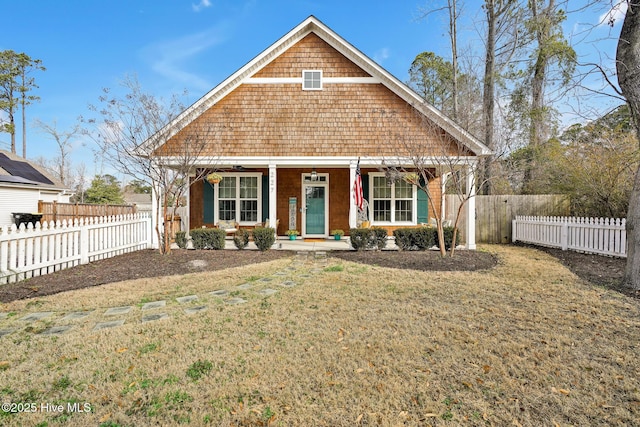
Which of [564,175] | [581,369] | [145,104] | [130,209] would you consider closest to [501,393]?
[581,369]

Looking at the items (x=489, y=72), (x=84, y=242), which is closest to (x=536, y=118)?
(x=489, y=72)

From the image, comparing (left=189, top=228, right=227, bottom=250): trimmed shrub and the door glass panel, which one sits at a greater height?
the door glass panel

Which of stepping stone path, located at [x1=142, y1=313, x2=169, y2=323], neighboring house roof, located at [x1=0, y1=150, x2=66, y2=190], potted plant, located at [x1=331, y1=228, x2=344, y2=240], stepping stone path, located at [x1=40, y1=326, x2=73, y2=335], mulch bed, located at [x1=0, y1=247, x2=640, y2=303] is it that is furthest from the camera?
neighboring house roof, located at [x1=0, y1=150, x2=66, y2=190]

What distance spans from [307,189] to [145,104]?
5957 mm

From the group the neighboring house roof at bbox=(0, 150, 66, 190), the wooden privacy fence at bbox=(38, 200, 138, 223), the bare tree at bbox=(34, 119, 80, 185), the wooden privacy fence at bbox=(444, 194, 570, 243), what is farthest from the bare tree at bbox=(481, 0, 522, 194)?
the bare tree at bbox=(34, 119, 80, 185)

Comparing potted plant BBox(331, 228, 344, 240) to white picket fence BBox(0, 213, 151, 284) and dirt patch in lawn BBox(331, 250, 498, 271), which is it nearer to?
dirt patch in lawn BBox(331, 250, 498, 271)

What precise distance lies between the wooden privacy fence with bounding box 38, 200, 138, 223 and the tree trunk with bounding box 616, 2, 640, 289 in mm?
17058

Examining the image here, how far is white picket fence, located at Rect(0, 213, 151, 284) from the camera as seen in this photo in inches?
221

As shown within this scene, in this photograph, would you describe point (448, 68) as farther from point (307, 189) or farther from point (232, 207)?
point (232, 207)

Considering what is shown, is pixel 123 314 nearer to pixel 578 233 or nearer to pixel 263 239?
pixel 263 239

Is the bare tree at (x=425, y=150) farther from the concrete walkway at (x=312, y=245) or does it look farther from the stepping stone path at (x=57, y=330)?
the stepping stone path at (x=57, y=330)

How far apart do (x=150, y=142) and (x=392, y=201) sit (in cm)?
828

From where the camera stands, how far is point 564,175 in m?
11.1

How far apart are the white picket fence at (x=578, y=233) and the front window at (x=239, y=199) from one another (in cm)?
1002
